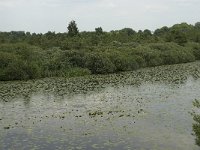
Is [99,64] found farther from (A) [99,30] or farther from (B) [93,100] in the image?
(A) [99,30]

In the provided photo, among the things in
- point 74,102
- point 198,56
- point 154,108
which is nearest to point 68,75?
point 74,102

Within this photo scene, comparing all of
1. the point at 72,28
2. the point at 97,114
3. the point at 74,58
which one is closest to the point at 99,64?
the point at 74,58

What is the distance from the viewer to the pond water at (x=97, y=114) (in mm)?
16719

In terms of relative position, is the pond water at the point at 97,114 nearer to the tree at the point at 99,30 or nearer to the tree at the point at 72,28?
the tree at the point at 72,28

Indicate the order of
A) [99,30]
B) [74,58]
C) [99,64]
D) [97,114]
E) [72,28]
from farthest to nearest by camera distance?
[99,30]
[72,28]
[74,58]
[99,64]
[97,114]

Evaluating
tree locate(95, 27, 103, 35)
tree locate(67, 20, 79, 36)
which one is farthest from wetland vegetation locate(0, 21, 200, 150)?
tree locate(95, 27, 103, 35)

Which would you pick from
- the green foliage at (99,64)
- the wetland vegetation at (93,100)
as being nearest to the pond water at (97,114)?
the wetland vegetation at (93,100)

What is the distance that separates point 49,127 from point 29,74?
65.8ft

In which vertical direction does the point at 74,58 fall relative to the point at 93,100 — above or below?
above

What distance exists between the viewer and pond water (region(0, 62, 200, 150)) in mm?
16719

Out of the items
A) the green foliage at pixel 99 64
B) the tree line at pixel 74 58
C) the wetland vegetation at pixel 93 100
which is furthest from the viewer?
the green foliage at pixel 99 64

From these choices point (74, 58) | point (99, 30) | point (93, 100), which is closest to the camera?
point (93, 100)

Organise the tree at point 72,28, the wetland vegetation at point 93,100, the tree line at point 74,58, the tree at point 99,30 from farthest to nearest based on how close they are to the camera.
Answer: the tree at point 99,30, the tree at point 72,28, the tree line at point 74,58, the wetland vegetation at point 93,100

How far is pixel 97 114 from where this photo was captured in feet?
73.0
